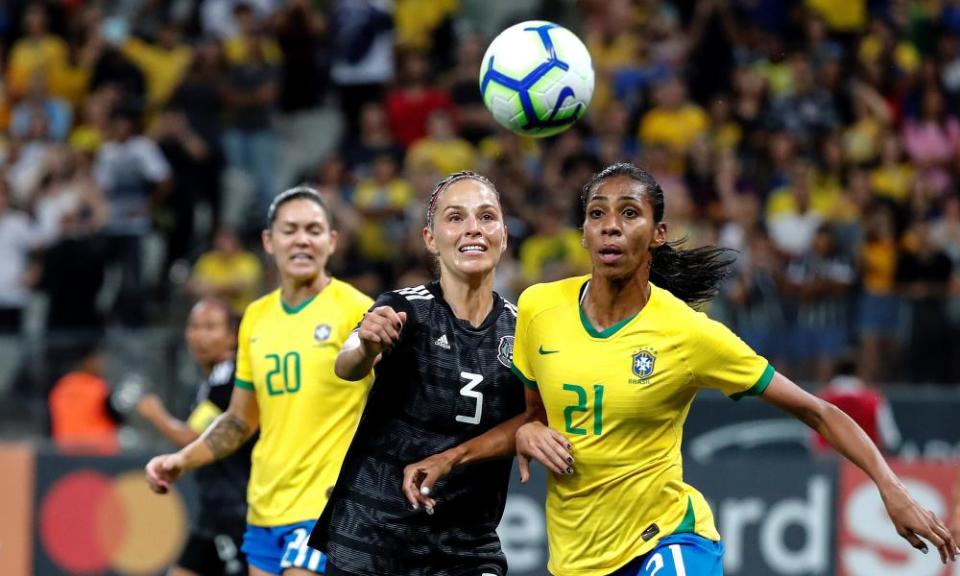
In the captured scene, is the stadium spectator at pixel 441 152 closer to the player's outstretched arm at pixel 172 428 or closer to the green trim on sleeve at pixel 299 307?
the player's outstretched arm at pixel 172 428

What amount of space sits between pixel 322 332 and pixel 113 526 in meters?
5.26

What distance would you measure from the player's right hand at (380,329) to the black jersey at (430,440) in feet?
1.01

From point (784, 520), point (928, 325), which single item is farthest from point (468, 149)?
point (784, 520)

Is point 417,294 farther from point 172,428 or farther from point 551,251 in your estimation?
point 551,251

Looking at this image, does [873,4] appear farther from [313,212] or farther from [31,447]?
[313,212]

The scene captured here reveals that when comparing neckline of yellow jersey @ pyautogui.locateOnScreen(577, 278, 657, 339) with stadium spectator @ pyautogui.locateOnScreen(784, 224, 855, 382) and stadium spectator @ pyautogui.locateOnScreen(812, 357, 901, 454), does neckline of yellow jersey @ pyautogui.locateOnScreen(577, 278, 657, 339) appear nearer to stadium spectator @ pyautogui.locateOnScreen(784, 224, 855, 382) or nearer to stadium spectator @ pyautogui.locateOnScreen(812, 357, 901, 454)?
stadium spectator @ pyautogui.locateOnScreen(812, 357, 901, 454)

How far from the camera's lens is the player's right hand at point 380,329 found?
566 centimetres

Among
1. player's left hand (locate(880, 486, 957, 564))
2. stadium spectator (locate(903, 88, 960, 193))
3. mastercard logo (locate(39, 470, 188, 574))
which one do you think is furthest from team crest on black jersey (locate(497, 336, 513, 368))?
stadium spectator (locate(903, 88, 960, 193))

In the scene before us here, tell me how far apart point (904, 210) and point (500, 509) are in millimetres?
8782

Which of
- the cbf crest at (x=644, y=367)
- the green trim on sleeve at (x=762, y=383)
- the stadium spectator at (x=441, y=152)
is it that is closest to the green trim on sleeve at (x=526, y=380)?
the cbf crest at (x=644, y=367)

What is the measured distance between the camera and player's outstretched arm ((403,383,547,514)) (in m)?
5.89

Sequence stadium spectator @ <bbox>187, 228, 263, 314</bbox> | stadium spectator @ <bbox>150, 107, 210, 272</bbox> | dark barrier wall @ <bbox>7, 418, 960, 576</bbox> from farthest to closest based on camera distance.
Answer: stadium spectator @ <bbox>150, 107, 210, 272</bbox> → stadium spectator @ <bbox>187, 228, 263, 314</bbox> → dark barrier wall @ <bbox>7, 418, 960, 576</bbox>

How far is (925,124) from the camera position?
15.3m

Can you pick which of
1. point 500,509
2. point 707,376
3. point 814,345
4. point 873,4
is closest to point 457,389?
point 500,509
